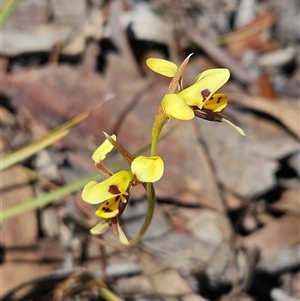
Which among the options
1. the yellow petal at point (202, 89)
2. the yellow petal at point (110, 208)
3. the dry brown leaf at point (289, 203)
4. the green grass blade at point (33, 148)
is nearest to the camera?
the yellow petal at point (202, 89)

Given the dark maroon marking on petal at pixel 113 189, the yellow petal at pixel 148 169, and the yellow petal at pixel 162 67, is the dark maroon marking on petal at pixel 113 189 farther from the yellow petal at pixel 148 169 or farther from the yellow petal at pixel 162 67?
the yellow petal at pixel 162 67

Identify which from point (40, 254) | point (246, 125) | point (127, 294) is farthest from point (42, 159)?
point (246, 125)

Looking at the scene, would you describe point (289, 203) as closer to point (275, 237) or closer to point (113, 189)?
point (275, 237)

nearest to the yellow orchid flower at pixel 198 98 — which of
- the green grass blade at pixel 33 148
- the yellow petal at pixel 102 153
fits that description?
the yellow petal at pixel 102 153

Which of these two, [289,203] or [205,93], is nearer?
[205,93]

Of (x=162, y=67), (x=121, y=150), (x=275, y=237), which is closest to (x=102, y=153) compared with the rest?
(x=121, y=150)

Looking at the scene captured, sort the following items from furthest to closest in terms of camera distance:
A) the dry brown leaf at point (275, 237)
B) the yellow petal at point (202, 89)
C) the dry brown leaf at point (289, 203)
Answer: the dry brown leaf at point (289, 203)
the dry brown leaf at point (275, 237)
the yellow petal at point (202, 89)
